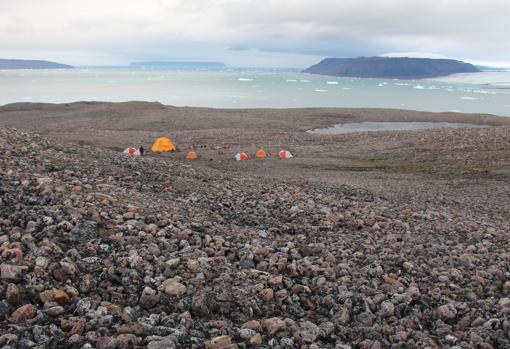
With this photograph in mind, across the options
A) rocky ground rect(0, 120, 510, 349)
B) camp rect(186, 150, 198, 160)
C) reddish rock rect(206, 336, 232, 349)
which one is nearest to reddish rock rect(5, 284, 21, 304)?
rocky ground rect(0, 120, 510, 349)

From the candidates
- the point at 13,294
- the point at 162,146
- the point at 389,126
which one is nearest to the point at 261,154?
the point at 162,146

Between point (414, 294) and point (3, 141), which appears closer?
point (414, 294)

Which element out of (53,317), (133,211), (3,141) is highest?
(3,141)

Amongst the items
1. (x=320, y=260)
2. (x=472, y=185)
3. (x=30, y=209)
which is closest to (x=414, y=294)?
(x=320, y=260)

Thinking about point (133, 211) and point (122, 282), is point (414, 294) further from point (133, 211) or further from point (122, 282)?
point (133, 211)

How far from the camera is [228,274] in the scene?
6141 millimetres

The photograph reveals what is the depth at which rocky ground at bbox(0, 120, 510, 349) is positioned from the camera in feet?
15.9

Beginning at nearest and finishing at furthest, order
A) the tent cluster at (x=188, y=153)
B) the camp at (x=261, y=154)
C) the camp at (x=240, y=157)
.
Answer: the camp at (x=240, y=157)
the tent cluster at (x=188, y=153)
the camp at (x=261, y=154)

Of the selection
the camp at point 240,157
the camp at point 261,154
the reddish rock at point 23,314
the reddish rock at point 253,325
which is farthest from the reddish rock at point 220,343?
the camp at point 261,154

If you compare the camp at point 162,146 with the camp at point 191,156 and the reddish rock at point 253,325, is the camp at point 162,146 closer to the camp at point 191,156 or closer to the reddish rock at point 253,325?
the camp at point 191,156

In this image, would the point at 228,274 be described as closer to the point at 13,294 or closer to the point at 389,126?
the point at 13,294

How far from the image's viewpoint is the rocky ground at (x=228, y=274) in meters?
4.83

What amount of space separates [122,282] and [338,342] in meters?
2.73

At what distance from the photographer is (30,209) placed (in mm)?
7230
